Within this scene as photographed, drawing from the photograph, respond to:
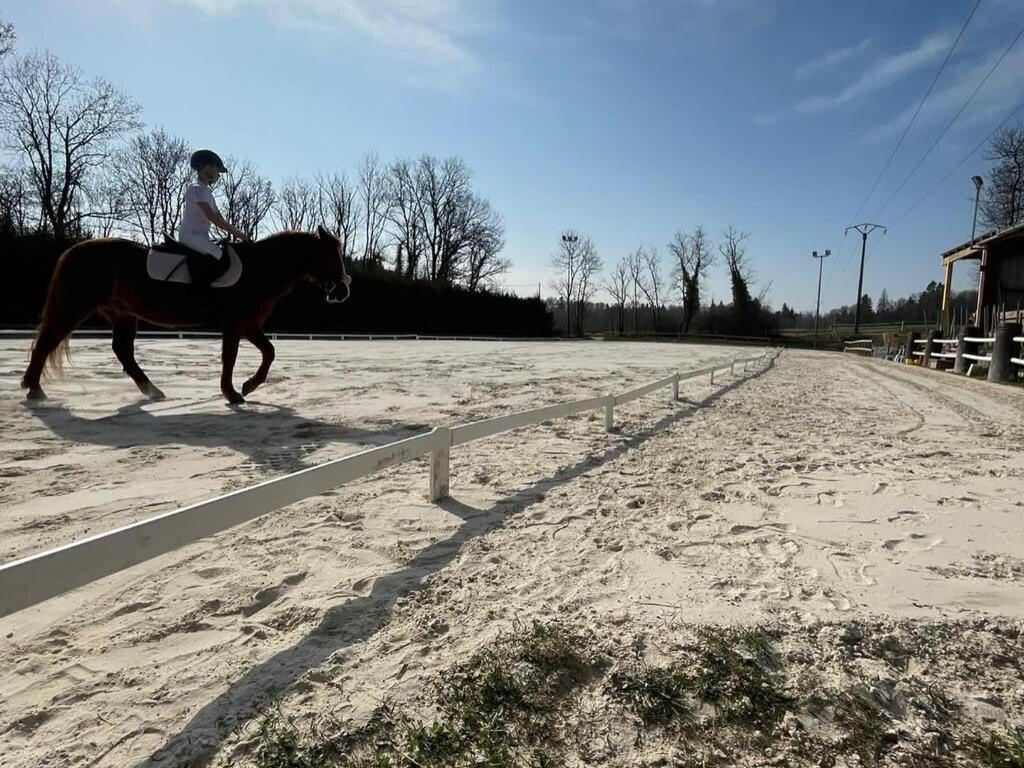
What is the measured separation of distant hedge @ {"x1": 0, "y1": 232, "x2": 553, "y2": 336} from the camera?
26.5 meters

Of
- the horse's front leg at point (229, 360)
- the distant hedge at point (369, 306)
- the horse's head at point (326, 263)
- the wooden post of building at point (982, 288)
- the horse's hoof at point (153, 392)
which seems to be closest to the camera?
the horse's front leg at point (229, 360)

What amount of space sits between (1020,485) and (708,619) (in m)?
3.88

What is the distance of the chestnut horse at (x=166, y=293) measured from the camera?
5.99 m

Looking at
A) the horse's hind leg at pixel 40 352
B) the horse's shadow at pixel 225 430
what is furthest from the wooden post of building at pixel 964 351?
the horse's hind leg at pixel 40 352

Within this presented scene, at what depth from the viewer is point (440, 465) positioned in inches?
147

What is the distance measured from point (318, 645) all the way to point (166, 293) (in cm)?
562

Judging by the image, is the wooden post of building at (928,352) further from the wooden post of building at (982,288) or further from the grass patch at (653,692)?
the grass patch at (653,692)

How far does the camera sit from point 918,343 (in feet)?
76.9

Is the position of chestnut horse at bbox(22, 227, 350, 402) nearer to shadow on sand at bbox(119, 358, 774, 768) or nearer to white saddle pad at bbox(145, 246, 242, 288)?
white saddle pad at bbox(145, 246, 242, 288)

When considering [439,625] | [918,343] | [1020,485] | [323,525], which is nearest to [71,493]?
[323,525]

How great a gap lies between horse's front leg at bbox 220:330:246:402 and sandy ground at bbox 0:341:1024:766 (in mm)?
216

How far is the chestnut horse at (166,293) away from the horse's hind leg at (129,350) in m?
0.01

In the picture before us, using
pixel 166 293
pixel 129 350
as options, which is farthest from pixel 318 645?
pixel 129 350

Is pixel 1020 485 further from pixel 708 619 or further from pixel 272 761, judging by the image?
pixel 272 761
